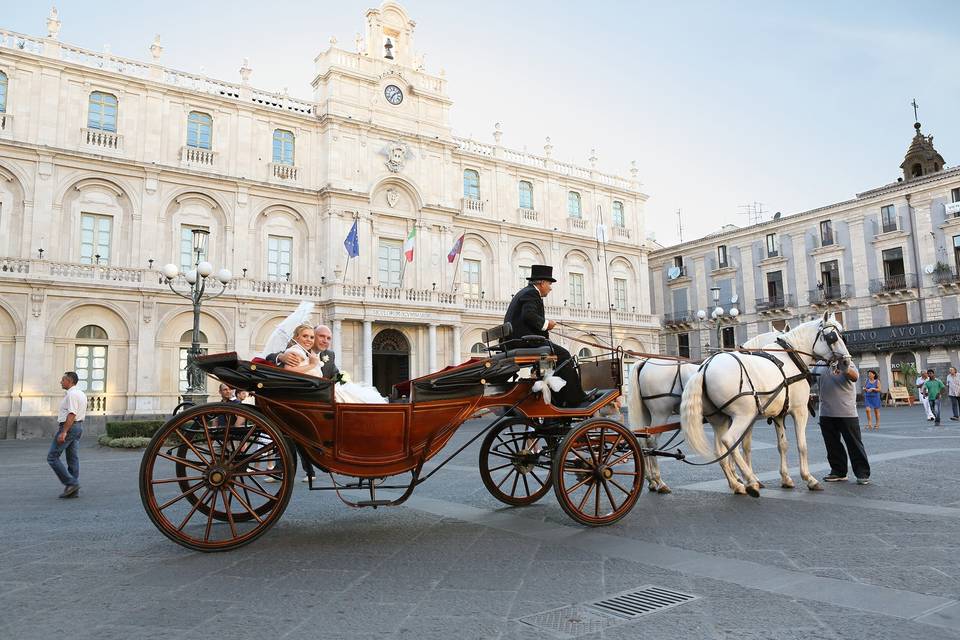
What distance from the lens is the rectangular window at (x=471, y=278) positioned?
3147cm

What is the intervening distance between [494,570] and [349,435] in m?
1.59

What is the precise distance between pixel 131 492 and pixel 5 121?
20.3 meters

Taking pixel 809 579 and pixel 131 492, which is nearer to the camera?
pixel 809 579

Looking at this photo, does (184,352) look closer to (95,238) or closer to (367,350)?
(95,238)

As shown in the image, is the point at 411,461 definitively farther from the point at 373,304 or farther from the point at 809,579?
the point at 373,304

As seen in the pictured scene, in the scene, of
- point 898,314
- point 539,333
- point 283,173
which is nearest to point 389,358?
point 283,173

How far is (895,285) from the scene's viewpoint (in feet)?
110

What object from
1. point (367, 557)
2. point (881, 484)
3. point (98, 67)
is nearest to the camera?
point (367, 557)

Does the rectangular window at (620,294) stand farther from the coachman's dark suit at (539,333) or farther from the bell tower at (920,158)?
the coachman's dark suit at (539,333)

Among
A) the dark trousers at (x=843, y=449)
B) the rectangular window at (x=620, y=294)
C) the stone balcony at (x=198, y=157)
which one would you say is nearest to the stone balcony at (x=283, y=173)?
the stone balcony at (x=198, y=157)

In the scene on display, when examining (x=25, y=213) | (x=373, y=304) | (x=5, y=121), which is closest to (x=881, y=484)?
(x=373, y=304)

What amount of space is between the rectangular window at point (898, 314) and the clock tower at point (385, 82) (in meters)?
26.1

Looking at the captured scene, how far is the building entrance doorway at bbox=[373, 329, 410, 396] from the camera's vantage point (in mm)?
27930

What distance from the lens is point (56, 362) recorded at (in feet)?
70.2
